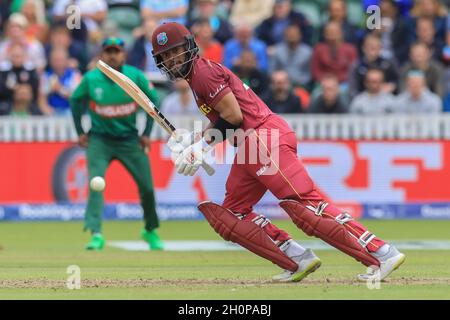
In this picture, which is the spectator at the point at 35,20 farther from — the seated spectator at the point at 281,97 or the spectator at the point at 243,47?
the seated spectator at the point at 281,97

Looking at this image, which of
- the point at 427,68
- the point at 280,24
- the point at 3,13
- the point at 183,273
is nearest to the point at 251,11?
the point at 280,24

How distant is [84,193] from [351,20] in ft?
19.6

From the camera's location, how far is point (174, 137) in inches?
366

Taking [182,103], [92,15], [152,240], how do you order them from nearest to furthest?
[152,240] < [182,103] < [92,15]

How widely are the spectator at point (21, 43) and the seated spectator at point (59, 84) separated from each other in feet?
1.13

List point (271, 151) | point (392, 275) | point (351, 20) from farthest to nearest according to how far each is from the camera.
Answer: point (351, 20) → point (392, 275) → point (271, 151)

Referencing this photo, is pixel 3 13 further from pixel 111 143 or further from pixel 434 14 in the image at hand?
pixel 111 143

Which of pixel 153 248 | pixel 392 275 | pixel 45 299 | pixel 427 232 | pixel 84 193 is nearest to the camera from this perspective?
pixel 45 299

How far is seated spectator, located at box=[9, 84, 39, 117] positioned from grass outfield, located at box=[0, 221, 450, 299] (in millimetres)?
3327

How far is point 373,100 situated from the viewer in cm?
1838

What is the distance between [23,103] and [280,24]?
4602mm

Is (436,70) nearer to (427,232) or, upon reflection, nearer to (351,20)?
(351,20)

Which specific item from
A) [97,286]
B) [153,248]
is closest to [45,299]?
[97,286]

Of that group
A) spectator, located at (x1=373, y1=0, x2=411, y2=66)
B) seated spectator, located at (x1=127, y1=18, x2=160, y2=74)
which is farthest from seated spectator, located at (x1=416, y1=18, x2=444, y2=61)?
seated spectator, located at (x1=127, y1=18, x2=160, y2=74)
